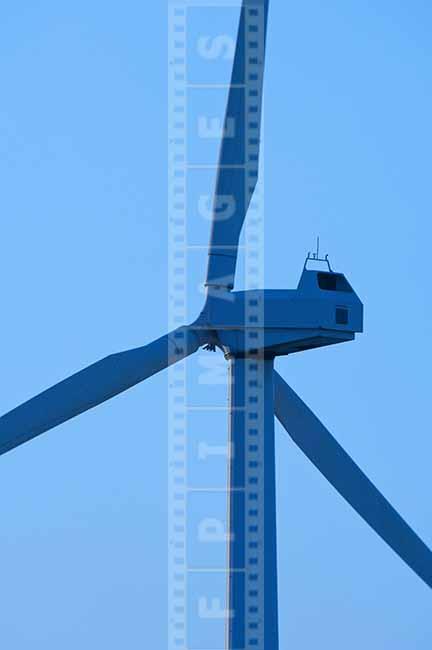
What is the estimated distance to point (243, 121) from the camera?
5384cm

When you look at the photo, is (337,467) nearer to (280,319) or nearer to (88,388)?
(280,319)

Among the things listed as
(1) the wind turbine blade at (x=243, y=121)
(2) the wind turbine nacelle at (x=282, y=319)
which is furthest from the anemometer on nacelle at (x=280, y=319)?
(1) the wind turbine blade at (x=243, y=121)

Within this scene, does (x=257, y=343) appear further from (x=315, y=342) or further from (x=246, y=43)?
(x=246, y=43)

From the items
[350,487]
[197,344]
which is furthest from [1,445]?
[350,487]

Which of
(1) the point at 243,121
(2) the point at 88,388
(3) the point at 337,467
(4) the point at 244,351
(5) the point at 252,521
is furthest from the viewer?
(3) the point at 337,467

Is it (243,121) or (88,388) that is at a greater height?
(243,121)

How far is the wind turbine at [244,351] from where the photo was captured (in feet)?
175

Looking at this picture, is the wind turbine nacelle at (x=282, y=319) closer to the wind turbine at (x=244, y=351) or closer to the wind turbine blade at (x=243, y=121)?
the wind turbine at (x=244, y=351)

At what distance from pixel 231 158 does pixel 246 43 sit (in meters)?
2.55

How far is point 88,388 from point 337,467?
723 centimetres

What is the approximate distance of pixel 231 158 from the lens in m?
53.8

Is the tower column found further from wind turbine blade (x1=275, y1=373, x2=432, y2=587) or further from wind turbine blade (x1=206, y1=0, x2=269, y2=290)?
wind turbine blade (x1=206, y1=0, x2=269, y2=290)

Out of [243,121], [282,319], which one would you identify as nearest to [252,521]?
[282,319]

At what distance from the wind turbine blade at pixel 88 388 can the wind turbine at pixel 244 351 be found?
2 cm
